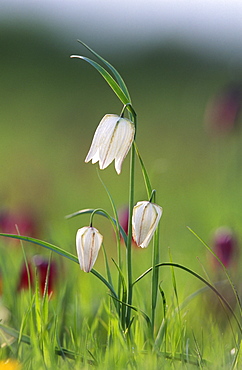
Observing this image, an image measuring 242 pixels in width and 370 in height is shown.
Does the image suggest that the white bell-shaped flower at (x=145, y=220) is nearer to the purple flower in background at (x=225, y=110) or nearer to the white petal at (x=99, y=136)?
the white petal at (x=99, y=136)

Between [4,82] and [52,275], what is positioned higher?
[4,82]

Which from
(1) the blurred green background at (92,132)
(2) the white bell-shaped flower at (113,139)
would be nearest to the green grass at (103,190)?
(1) the blurred green background at (92,132)

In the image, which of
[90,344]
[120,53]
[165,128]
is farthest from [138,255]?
[120,53]

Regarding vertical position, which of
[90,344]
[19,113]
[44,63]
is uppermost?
[44,63]

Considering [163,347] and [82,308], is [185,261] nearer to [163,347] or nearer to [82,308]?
[82,308]

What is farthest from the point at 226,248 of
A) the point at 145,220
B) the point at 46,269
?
the point at 145,220

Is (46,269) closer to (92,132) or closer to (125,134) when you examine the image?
(125,134)
